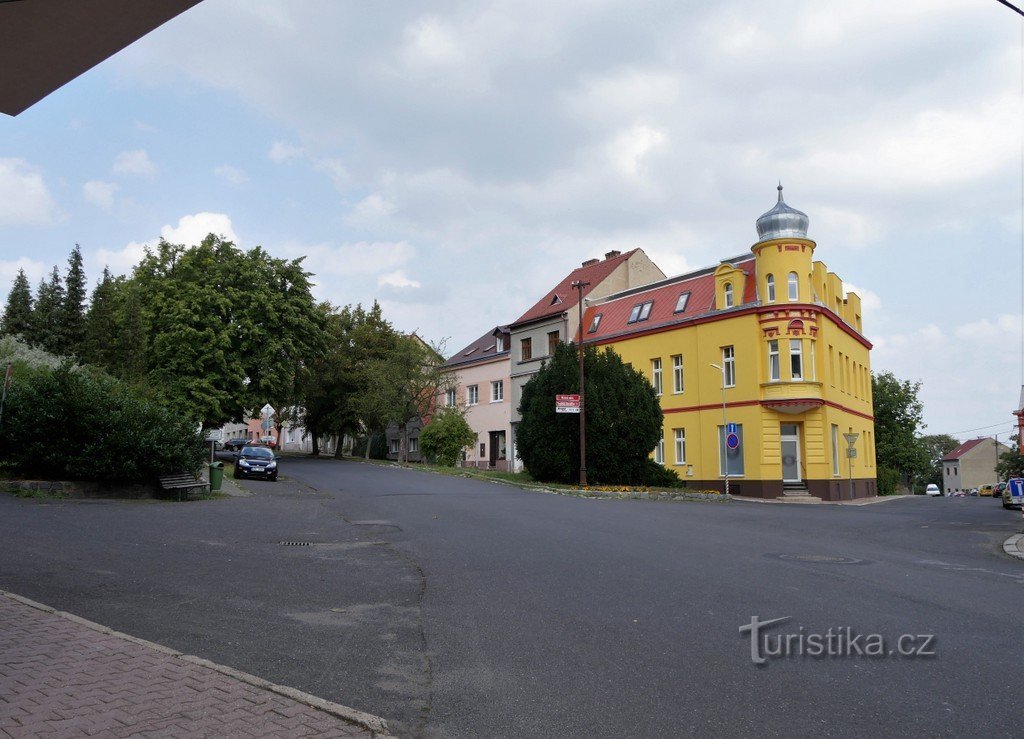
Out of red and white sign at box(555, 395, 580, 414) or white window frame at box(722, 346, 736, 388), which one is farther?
white window frame at box(722, 346, 736, 388)

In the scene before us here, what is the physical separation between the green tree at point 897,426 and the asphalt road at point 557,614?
59.1 metres

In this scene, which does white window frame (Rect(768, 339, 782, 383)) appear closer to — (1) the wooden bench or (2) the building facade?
(2) the building facade

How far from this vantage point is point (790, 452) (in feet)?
122

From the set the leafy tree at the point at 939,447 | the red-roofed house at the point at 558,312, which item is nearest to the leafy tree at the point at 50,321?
the red-roofed house at the point at 558,312

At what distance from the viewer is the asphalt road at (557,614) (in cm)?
494

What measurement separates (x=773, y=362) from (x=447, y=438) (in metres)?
20.5

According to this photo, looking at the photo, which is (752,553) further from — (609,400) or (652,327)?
(652,327)

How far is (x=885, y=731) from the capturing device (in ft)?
14.9

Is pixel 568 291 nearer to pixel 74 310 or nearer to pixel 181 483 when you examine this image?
pixel 181 483

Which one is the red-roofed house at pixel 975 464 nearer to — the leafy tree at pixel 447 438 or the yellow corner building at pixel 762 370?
the yellow corner building at pixel 762 370

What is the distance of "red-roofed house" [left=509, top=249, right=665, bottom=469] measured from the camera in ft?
159

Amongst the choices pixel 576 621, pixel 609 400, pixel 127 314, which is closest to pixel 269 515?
pixel 576 621

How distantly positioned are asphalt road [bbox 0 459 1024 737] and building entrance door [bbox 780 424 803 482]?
70.8 ft

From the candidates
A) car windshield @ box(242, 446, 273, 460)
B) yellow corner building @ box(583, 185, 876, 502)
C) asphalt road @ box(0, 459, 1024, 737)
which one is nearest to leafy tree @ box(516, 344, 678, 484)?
yellow corner building @ box(583, 185, 876, 502)
